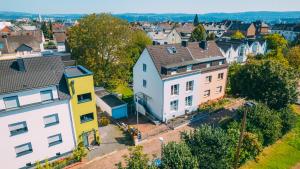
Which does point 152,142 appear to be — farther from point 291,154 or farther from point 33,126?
point 291,154

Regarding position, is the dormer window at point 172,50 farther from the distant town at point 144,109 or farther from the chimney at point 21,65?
Answer: the chimney at point 21,65

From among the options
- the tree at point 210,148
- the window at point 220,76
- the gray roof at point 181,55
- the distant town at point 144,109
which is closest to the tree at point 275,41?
the distant town at point 144,109

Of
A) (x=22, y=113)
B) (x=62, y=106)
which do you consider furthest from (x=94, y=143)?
(x=22, y=113)

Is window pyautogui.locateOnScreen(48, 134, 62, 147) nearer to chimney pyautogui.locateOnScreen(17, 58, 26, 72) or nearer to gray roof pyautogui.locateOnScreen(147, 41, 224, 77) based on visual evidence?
chimney pyautogui.locateOnScreen(17, 58, 26, 72)

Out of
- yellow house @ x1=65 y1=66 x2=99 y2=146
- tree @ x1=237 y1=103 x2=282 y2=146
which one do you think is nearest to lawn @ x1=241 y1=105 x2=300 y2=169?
tree @ x1=237 y1=103 x2=282 y2=146

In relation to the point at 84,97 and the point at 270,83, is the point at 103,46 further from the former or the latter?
the point at 270,83

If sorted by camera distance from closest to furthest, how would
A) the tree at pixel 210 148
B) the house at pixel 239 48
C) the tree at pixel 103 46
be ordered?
the tree at pixel 210 148
the tree at pixel 103 46
the house at pixel 239 48
